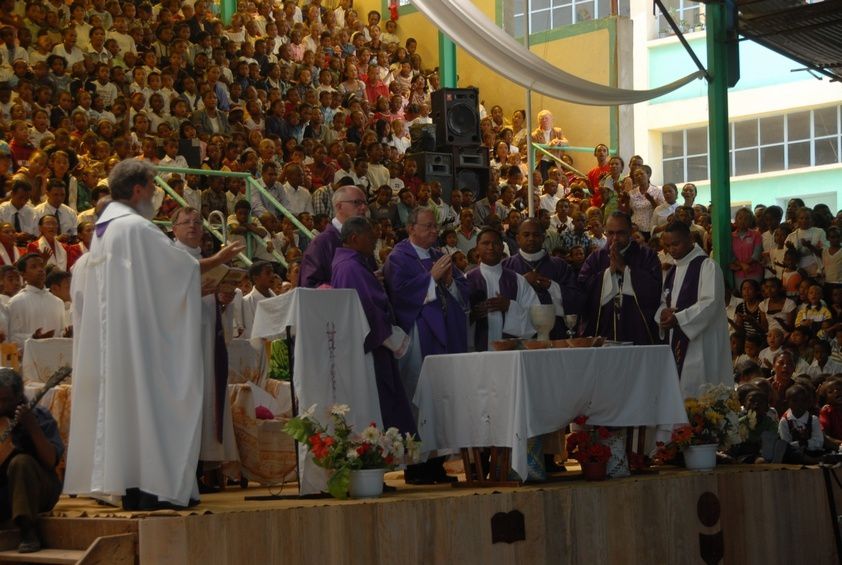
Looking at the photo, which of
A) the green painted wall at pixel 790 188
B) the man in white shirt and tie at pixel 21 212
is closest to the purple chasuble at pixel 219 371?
the man in white shirt and tie at pixel 21 212

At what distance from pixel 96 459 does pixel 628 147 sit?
56.2 feet

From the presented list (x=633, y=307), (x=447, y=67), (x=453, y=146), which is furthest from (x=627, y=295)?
(x=447, y=67)

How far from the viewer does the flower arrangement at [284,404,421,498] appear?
676cm

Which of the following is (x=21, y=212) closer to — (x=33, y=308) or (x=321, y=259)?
(x=33, y=308)

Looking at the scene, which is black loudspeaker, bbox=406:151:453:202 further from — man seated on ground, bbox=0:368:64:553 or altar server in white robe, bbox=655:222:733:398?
man seated on ground, bbox=0:368:64:553

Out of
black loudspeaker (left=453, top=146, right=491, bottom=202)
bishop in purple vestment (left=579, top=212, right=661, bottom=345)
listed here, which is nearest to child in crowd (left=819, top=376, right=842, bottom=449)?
bishop in purple vestment (left=579, top=212, right=661, bottom=345)

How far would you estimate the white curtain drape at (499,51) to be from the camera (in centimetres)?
1057

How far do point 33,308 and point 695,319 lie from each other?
4.66 meters

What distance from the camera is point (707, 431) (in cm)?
833

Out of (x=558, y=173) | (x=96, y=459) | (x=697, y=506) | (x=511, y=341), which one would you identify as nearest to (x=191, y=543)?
(x=96, y=459)

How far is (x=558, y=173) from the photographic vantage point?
62.2 ft

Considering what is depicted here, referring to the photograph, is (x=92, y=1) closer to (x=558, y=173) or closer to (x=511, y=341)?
(x=558, y=173)

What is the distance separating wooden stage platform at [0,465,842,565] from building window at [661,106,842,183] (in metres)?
17.2

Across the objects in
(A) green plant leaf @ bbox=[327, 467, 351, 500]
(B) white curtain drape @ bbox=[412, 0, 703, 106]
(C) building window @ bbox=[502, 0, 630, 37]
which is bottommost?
(A) green plant leaf @ bbox=[327, 467, 351, 500]
